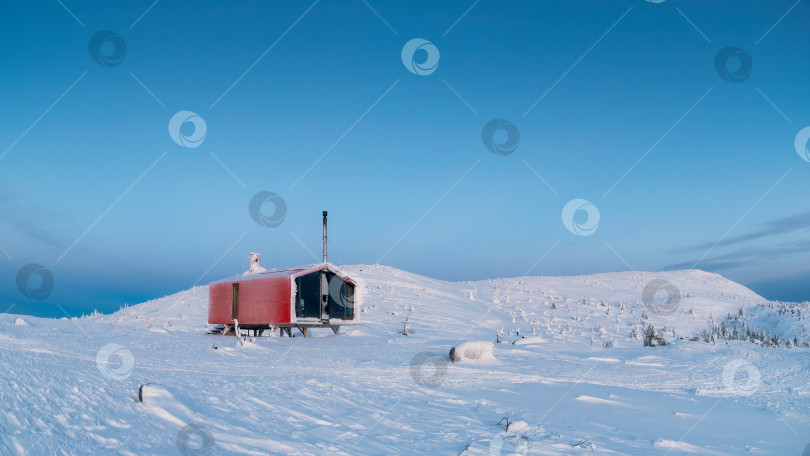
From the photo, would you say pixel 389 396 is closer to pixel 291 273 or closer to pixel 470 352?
pixel 470 352

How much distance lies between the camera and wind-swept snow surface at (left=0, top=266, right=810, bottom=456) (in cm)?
549

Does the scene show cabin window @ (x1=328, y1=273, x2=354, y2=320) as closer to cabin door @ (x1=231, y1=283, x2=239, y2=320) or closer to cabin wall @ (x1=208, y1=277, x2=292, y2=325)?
cabin wall @ (x1=208, y1=277, x2=292, y2=325)

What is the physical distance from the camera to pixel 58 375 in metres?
6.65

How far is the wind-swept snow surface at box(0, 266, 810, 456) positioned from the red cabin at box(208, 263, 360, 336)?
220cm

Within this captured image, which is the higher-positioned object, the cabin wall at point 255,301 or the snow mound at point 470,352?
the cabin wall at point 255,301

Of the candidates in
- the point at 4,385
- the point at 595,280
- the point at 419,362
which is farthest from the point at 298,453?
the point at 595,280

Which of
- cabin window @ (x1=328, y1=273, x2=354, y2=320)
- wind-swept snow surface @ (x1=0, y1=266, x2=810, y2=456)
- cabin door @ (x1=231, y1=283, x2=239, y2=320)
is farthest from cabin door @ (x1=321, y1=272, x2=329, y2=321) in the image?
cabin door @ (x1=231, y1=283, x2=239, y2=320)

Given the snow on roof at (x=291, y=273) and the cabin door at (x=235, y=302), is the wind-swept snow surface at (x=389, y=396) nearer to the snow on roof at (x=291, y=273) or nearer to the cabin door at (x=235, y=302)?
the snow on roof at (x=291, y=273)

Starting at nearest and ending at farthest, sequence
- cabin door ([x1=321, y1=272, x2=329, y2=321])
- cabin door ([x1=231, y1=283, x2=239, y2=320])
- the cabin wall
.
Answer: the cabin wall
cabin door ([x1=321, y1=272, x2=329, y2=321])
cabin door ([x1=231, y1=283, x2=239, y2=320])

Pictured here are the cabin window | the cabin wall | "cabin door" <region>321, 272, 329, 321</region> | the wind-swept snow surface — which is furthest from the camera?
the cabin window

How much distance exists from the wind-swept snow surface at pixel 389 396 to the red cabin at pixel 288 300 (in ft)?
7.22

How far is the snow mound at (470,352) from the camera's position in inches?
587

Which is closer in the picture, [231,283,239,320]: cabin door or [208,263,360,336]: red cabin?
[208,263,360,336]: red cabin

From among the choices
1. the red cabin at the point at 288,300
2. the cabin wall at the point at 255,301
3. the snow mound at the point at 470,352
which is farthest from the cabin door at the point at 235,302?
the snow mound at the point at 470,352
